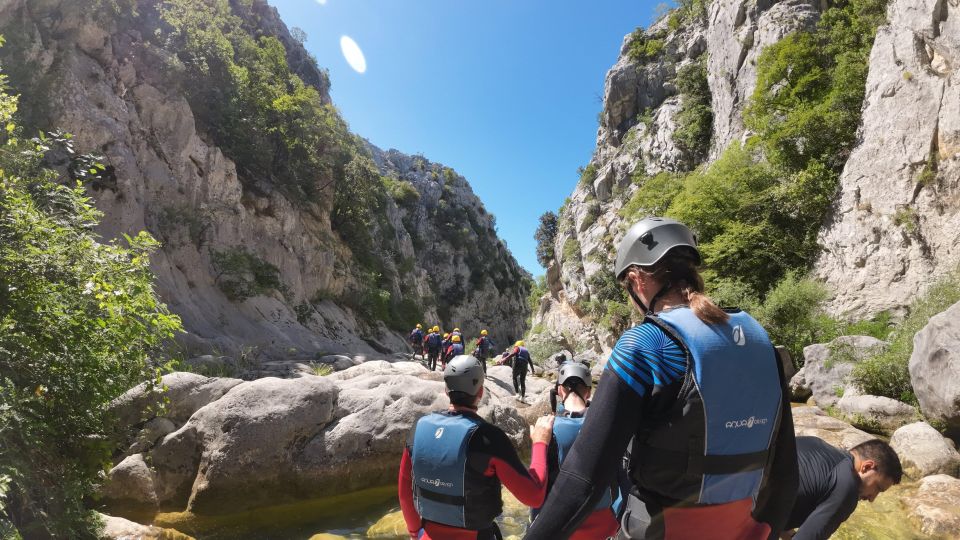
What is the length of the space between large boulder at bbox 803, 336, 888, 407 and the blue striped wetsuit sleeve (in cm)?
1182

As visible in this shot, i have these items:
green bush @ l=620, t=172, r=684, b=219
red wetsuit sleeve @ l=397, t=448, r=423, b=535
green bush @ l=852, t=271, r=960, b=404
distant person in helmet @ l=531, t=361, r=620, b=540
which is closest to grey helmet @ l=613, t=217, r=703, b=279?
distant person in helmet @ l=531, t=361, r=620, b=540

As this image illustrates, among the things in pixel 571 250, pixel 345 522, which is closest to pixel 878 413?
pixel 345 522

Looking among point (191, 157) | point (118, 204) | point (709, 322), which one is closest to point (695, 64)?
point (191, 157)

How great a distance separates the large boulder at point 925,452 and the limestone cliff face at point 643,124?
19.1 metres

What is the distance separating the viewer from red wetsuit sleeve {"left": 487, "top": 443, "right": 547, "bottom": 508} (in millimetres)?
2697

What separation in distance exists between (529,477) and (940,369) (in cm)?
899

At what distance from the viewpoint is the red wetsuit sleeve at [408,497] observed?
3.16 meters

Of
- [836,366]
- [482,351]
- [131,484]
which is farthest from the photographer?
[482,351]

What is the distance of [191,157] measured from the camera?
2298cm

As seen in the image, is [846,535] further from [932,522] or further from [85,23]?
[85,23]

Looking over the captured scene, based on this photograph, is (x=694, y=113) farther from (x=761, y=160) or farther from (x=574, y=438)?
(x=574, y=438)

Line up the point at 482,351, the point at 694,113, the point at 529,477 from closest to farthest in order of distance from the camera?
1. the point at 529,477
2. the point at 482,351
3. the point at 694,113

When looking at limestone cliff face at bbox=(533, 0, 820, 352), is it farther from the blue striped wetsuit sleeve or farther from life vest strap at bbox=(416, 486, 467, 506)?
the blue striped wetsuit sleeve

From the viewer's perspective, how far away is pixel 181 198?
21438mm
